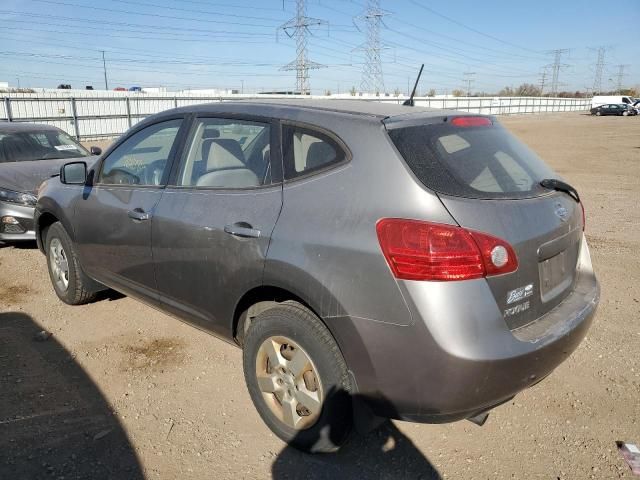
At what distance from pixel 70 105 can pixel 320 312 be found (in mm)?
21724

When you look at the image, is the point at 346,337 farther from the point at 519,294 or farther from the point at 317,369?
the point at 519,294

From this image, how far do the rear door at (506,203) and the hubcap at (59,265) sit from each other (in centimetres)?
345

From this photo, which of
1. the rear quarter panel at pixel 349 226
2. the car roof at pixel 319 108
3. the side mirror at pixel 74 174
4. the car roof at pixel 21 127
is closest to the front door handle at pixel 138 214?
the car roof at pixel 319 108

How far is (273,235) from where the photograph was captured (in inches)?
98.1

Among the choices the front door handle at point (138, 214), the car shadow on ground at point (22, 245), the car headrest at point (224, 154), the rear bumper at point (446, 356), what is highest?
the car headrest at point (224, 154)

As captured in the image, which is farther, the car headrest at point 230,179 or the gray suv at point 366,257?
the car headrest at point 230,179

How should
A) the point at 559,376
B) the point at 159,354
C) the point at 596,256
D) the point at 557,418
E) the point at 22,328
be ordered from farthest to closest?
the point at 596,256 < the point at 22,328 < the point at 159,354 < the point at 559,376 < the point at 557,418

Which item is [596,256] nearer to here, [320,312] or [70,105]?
[320,312]

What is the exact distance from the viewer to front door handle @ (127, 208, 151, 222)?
328 centimetres

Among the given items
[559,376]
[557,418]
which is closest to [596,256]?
[559,376]

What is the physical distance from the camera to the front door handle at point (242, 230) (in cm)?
257

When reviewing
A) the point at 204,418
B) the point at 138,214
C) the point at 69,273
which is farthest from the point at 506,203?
the point at 69,273

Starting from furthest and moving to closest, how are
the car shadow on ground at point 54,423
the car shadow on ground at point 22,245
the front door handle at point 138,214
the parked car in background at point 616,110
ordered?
the parked car in background at point 616,110 → the car shadow on ground at point 22,245 → the front door handle at point 138,214 → the car shadow on ground at point 54,423

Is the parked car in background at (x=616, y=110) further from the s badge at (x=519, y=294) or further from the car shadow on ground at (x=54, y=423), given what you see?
the car shadow on ground at (x=54, y=423)
